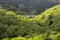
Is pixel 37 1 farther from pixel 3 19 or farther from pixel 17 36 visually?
pixel 17 36

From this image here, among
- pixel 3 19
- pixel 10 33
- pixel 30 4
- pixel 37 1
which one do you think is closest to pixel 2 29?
pixel 10 33

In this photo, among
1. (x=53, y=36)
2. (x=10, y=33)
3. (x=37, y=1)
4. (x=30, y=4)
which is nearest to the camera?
(x=53, y=36)

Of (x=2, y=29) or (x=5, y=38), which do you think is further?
(x=2, y=29)

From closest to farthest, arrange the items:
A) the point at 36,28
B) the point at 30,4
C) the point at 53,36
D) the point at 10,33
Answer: the point at 53,36 → the point at 10,33 → the point at 36,28 → the point at 30,4

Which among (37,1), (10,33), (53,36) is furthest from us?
(37,1)

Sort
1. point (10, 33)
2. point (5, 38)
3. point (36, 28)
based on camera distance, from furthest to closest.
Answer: point (36, 28), point (10, 33), point (5, 38)

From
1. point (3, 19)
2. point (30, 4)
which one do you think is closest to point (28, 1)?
point (30, 4)

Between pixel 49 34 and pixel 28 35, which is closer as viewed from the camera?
pixel 49 34

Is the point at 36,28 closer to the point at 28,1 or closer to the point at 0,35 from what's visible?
the point at 0,35

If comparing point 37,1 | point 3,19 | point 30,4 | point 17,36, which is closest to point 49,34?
point 17,36
